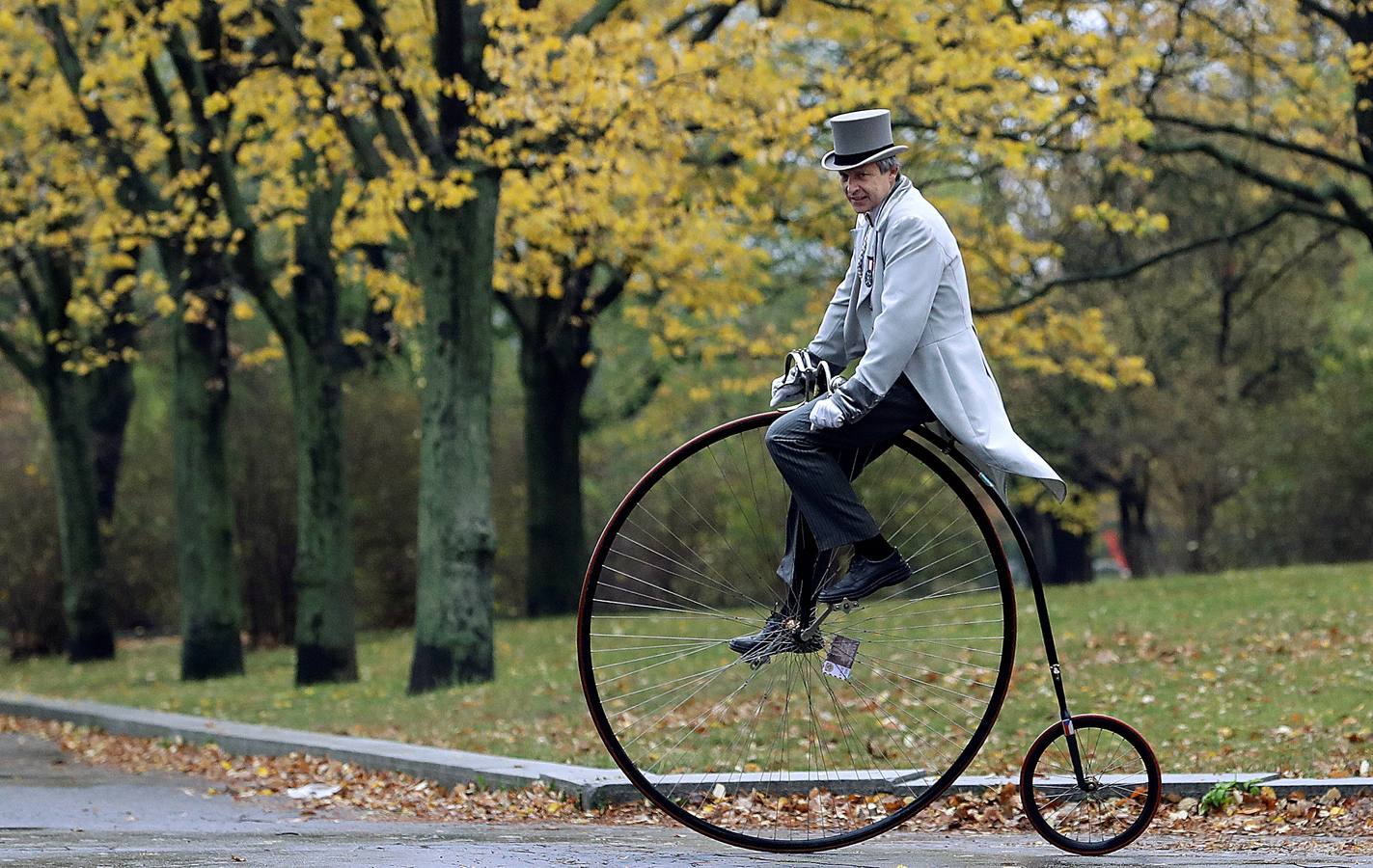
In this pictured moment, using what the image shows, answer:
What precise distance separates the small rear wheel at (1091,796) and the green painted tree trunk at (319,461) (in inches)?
411

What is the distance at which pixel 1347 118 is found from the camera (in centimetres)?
1839

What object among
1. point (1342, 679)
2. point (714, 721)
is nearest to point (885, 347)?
point (714, 721)

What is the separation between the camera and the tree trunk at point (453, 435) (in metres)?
13.1

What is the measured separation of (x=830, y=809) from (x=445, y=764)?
236 centimetres

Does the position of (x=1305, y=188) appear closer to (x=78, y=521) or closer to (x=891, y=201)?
(x=891, y=201)

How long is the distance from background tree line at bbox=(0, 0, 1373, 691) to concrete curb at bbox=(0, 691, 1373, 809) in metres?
2.20

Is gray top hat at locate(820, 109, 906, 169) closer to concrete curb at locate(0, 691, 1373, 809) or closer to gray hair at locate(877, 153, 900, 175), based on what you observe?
gray hair at locate(877, 153, 900, 175)

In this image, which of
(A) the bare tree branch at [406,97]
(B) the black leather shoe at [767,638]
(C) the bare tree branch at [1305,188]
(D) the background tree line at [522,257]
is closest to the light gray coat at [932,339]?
(B) the black leather shoe at [767,638]

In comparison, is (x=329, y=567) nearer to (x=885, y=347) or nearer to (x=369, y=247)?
(x=369, y=247)

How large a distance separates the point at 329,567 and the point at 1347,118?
1116 cm

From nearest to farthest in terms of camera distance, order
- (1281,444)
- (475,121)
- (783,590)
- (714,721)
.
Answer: (783,590), (714,721), (475,121), (1281,444)

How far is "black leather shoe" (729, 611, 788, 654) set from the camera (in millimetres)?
5582

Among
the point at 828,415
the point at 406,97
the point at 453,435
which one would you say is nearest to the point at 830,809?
the point at 828,415

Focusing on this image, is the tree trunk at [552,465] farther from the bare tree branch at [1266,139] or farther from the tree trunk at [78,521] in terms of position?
the bare tree branch at [1266,139]
